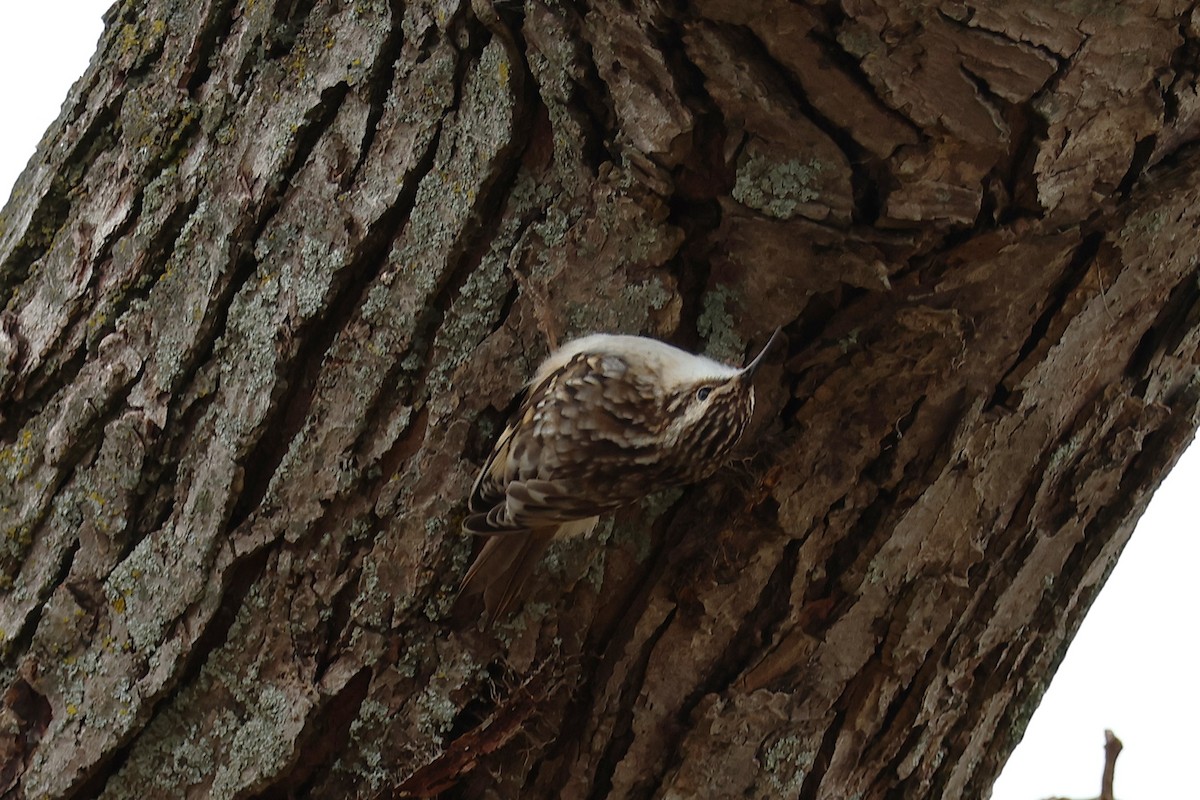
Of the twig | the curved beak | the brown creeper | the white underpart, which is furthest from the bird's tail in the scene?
the twig

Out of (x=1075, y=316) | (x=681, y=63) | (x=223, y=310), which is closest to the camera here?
(x=681, y=63)

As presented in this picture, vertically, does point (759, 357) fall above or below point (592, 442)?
above

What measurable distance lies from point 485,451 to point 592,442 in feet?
0.84

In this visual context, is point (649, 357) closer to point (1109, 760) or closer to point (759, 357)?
point (759, 357)

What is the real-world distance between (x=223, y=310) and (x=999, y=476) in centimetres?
128

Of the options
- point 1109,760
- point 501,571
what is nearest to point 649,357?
point 501,571

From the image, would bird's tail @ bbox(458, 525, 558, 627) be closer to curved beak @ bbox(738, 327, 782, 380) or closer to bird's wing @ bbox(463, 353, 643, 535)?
bird's wing @ bbox(463, 353, 643, 535)

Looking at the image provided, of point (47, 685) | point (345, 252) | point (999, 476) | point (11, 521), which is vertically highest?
point (999, 476)

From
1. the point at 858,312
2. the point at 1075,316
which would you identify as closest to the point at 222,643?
the point at 858,312

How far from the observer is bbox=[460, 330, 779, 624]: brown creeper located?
1.75m

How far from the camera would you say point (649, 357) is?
1.90 meters

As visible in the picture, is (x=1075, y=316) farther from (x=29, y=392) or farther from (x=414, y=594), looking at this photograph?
(x=29, y=392)

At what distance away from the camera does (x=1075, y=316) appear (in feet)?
A: 5.54

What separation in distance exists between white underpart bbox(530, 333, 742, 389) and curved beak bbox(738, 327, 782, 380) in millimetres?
37
